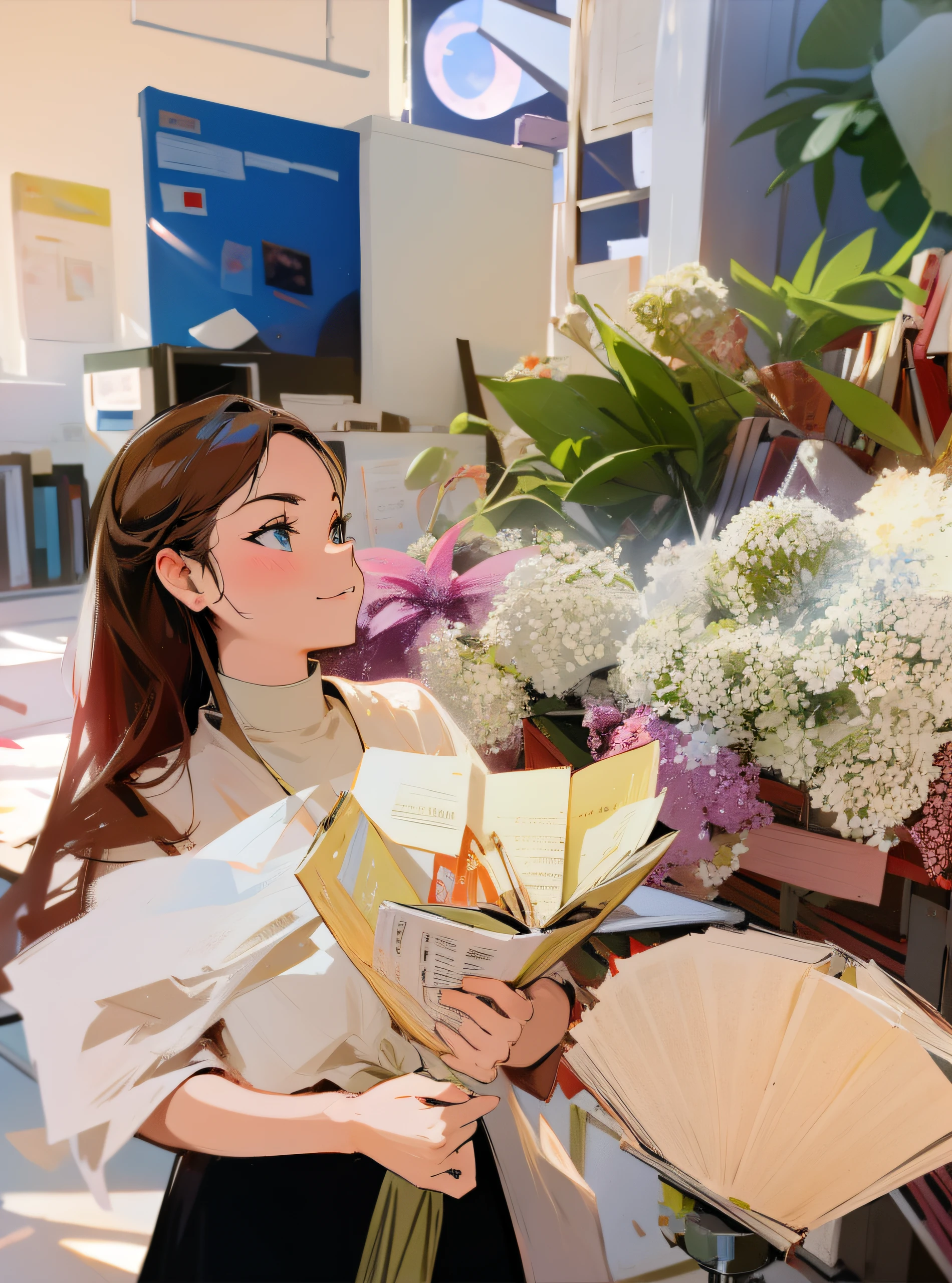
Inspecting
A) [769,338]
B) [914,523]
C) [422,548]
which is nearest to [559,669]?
[422,548]

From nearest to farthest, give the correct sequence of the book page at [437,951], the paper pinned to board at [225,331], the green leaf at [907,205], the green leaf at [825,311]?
the book page at [437,951], the paper pinned to board at [225,331], the green leaf at [825,311], the green leaf at [907,205]

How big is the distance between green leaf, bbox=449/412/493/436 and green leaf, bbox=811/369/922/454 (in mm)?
262

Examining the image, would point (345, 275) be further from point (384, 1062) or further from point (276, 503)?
point (384, 1062)

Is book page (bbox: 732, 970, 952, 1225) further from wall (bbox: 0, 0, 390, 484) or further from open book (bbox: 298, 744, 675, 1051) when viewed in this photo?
wall (bbox: 0, 0, 390, 484)

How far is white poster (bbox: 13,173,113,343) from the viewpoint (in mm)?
533

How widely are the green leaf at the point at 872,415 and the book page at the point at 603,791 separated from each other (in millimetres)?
Result: 322

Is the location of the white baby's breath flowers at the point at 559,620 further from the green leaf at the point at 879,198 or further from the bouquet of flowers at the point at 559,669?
the green leaf at the point at 879,198

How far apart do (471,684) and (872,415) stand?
0.36 metres

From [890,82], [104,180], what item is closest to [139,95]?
[104,180]

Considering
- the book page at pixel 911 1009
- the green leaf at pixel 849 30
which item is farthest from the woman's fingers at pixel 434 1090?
the green leaf at pixel 849 30

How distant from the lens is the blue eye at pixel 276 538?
451 millimetres

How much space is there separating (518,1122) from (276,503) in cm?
40

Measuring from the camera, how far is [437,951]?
0.38 meters

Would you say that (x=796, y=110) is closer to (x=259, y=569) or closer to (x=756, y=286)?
(x=756, y=286)
